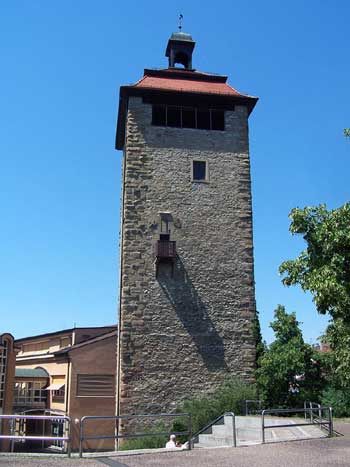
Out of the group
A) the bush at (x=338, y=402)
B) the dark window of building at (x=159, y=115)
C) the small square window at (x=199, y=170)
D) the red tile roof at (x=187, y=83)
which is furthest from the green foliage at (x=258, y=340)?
the red tile roof at (x=187, y=83)

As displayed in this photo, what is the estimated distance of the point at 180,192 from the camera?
21.6m

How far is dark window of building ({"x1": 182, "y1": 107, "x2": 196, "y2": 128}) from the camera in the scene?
22484 millimetres

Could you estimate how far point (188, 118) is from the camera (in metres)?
22.6

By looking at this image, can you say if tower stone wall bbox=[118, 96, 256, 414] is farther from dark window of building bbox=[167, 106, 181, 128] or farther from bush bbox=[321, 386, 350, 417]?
bush bbox=[321, 386, 350, 417]

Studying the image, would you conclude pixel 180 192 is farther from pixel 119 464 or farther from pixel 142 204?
pixel 119 464

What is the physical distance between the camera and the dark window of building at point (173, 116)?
22453mm

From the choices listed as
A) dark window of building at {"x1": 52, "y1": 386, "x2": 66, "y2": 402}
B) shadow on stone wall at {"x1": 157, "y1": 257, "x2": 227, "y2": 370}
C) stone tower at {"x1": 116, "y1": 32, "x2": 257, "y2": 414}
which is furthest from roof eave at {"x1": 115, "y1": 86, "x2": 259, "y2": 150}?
dark window of building at {"x1": 52, "y1": 386, "x2": 66, "y2": 402}

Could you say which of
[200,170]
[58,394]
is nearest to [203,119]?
[200,170]

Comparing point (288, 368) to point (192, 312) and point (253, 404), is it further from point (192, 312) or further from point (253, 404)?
point (192, 312)

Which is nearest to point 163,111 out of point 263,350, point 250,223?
point 250,223

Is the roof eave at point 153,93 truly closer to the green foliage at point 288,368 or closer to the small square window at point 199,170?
the small square window at point 199,170

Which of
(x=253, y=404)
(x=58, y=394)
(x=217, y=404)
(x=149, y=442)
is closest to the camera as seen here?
(x=149, y=442)

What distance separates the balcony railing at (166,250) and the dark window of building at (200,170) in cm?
301

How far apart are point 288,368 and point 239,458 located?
816 centimetres
